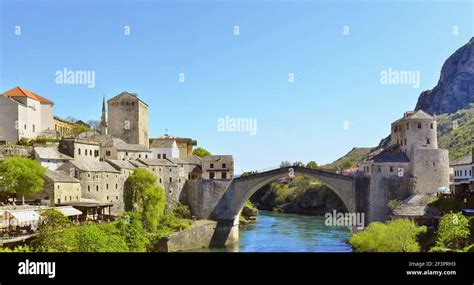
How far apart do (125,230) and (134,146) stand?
723 inches

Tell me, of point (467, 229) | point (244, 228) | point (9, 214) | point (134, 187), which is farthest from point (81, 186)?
point (467, 229)

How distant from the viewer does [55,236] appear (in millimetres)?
27812

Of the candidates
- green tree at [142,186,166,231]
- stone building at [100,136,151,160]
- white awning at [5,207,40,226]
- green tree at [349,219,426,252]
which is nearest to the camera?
white awning at [5,207,40,226]

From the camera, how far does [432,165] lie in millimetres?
43094

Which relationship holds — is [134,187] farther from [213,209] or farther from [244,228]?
[244,228]

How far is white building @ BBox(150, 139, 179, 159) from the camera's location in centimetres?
5681

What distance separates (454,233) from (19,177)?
26.3m

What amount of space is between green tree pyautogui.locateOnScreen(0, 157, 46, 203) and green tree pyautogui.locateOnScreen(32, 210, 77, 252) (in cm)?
543

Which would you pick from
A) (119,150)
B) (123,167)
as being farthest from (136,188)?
(119,150)

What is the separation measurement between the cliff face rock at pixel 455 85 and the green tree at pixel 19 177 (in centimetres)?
8865

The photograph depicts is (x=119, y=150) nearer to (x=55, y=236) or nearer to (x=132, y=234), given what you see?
(x=132, y=234)

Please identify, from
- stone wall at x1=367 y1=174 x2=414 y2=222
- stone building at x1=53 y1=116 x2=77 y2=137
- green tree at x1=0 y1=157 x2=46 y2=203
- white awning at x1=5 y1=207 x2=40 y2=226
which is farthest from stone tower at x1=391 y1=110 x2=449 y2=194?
stone building at x1=53 y1=116 x2=77 y2=137

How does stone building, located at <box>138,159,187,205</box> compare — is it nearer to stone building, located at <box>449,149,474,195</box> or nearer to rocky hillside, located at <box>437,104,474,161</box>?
stone building, located at <box>449,149,474,195</box>

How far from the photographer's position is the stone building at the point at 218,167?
51.9 m
